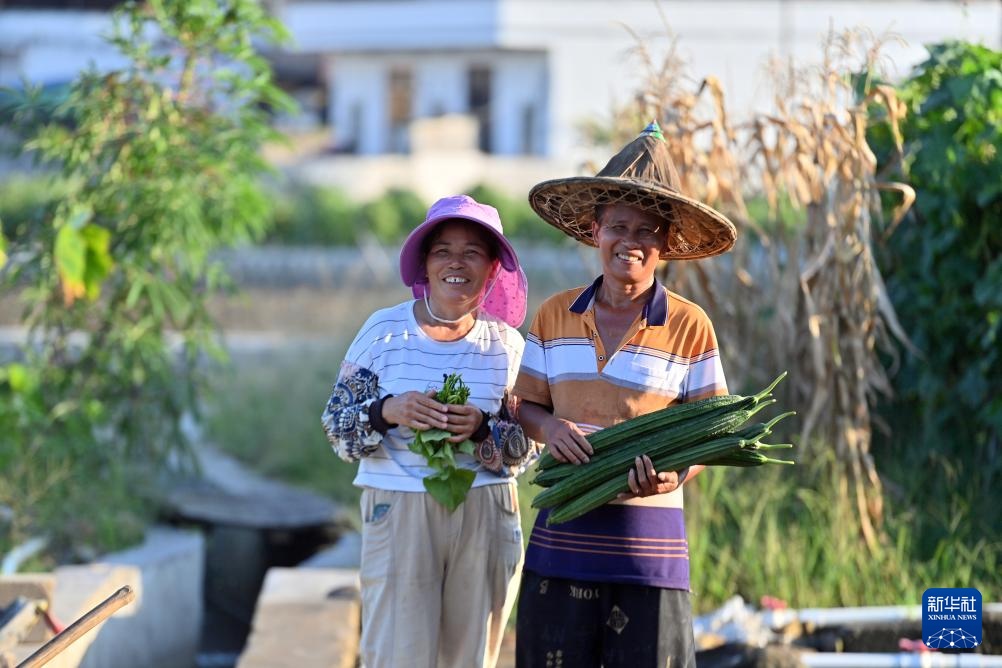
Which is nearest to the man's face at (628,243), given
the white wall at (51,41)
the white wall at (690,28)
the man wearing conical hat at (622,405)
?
the man wearing conical hat at (622,405)

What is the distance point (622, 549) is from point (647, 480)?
0.25m

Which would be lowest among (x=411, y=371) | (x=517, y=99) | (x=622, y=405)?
(x=622, y=405)

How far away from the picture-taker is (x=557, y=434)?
132 inches

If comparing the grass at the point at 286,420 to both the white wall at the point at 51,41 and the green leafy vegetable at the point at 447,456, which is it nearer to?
the green leafy vegetable at the point at 447,456

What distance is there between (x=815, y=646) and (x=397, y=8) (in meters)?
28.4

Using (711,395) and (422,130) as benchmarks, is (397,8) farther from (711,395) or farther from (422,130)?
(711,395)

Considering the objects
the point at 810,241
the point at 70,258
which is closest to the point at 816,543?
the point at 810,241

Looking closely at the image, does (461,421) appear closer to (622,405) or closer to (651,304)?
(622,405)

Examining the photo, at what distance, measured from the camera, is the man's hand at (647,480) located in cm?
324

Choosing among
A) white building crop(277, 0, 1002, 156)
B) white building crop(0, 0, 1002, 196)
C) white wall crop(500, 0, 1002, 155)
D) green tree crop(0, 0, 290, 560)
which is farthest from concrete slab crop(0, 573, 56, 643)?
Result: white wall crop(500, 0, 1002, 155)

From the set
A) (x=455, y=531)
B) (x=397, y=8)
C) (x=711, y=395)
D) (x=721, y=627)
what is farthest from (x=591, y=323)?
(x=397, y=8)

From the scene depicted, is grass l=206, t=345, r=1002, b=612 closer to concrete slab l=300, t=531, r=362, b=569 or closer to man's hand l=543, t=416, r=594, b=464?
concrete slab l=300, t=531, r=362, b=569

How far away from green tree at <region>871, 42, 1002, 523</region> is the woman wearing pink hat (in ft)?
8.67

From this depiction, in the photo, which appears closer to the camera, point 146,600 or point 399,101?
point 146,600
